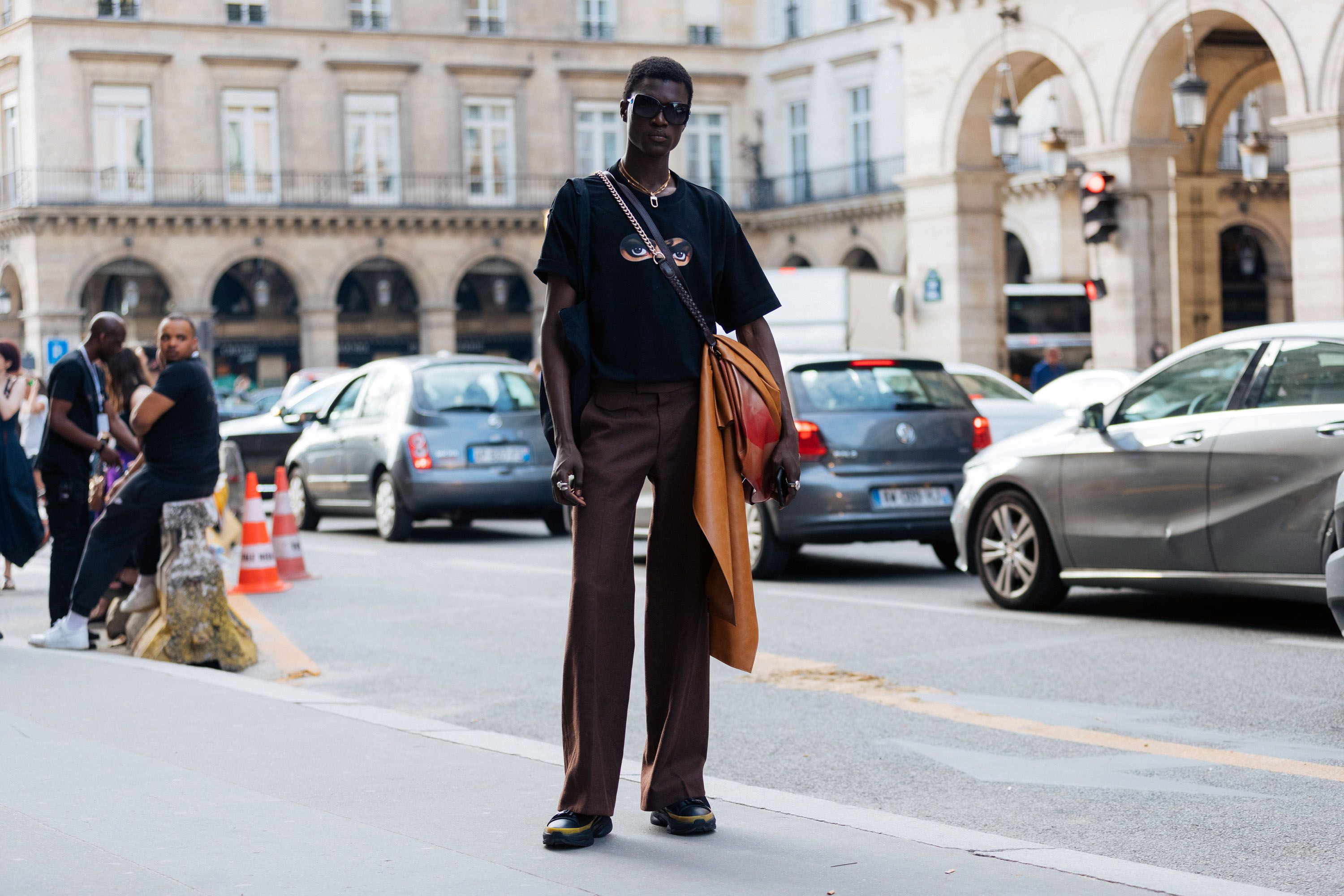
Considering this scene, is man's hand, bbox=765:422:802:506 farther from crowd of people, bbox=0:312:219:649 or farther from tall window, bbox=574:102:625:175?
tall window, bbox=574:102:625:175

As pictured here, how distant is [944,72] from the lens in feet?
82.8

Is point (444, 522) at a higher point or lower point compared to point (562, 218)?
lower

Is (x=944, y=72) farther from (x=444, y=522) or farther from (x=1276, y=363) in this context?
(x=1276, y=363)

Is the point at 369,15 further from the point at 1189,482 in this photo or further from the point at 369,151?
the point at 1189,482

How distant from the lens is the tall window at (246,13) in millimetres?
49438

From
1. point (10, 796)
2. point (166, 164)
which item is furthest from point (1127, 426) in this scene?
Result: point (166, 164)

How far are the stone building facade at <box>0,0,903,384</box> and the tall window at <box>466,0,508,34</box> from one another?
8cm

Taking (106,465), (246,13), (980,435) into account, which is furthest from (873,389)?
(246,13)

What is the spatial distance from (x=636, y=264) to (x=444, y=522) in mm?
15142

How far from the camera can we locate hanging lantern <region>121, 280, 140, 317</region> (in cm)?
5062

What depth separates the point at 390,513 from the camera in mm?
16906

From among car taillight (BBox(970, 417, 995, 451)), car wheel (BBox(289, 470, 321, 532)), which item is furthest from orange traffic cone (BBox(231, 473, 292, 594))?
car wheel (BBox(289, 470, 321, 532))

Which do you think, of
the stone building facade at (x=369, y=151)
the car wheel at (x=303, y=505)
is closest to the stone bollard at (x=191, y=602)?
the car wheel at (x=303, y=505)

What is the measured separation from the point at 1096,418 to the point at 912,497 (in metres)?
2.59
